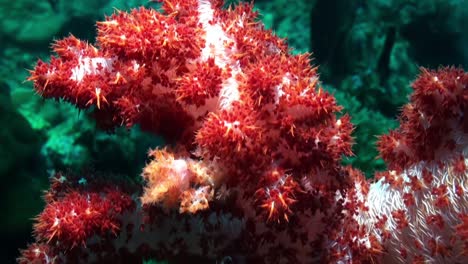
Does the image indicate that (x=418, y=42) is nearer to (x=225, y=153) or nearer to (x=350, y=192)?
(x=350, y=192)

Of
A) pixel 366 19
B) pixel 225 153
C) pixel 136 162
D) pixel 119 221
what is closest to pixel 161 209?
pixel 119 221

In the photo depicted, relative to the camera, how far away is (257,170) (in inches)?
65.0

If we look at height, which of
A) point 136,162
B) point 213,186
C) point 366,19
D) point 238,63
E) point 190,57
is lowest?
point 136,162

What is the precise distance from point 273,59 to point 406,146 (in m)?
0.78

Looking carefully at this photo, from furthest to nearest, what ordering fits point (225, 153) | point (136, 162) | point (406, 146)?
point (136, 162)
point (406, 146)
point (225, 153)

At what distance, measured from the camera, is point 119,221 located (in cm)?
188

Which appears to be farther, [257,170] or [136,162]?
[136,162]

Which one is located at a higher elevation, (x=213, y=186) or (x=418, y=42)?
(x=418, y=42)

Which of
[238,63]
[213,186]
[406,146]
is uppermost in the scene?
[406,146]

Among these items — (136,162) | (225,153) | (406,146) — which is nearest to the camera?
(225,153)

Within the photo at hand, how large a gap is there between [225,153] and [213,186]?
0.58ft

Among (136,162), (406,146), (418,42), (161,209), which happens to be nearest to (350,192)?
(406,146)

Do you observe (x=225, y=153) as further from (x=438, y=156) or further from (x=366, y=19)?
(x=366, y=19)

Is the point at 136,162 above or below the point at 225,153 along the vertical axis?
below
